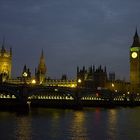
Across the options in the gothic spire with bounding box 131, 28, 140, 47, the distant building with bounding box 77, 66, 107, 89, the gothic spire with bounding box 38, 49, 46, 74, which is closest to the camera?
the distant building with bounding box 77, 66, 107, 89

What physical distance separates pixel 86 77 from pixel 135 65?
62.2 ft

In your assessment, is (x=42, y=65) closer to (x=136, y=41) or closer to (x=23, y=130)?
(x=136, y=41)

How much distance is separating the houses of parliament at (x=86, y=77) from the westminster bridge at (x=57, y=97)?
16668 mm

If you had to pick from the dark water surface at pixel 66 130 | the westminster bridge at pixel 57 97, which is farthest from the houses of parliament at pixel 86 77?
the dark water surface at pixel 66 130

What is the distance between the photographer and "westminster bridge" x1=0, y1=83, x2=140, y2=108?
6650 centimetres

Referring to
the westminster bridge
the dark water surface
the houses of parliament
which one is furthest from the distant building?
the dark water surface

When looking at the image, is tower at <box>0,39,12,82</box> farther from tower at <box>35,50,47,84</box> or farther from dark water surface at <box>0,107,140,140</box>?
dark water surface at <box>0,107,140,140</box>

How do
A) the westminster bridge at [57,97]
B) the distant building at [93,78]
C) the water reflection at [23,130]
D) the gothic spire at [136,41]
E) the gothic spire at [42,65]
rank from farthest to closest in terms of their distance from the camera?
the gothic spire at [136,41]
the gothic spire at [42,65]
the distant building at [93,78]
the westminster bridge at [57,97]
the water reflection at [23,130]

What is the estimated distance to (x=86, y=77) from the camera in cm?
12675

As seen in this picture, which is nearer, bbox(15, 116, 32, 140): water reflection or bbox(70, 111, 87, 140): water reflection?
bbox(15, 116, 32, 140): water reflection

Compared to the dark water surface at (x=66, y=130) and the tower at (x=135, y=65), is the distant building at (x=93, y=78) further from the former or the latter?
the dark water surface at (x=66, y=130)

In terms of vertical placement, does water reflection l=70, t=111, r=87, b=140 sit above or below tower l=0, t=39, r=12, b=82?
below

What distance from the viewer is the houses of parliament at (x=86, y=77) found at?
12525cm

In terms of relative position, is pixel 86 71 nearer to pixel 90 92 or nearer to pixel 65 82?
pixel 65 82
